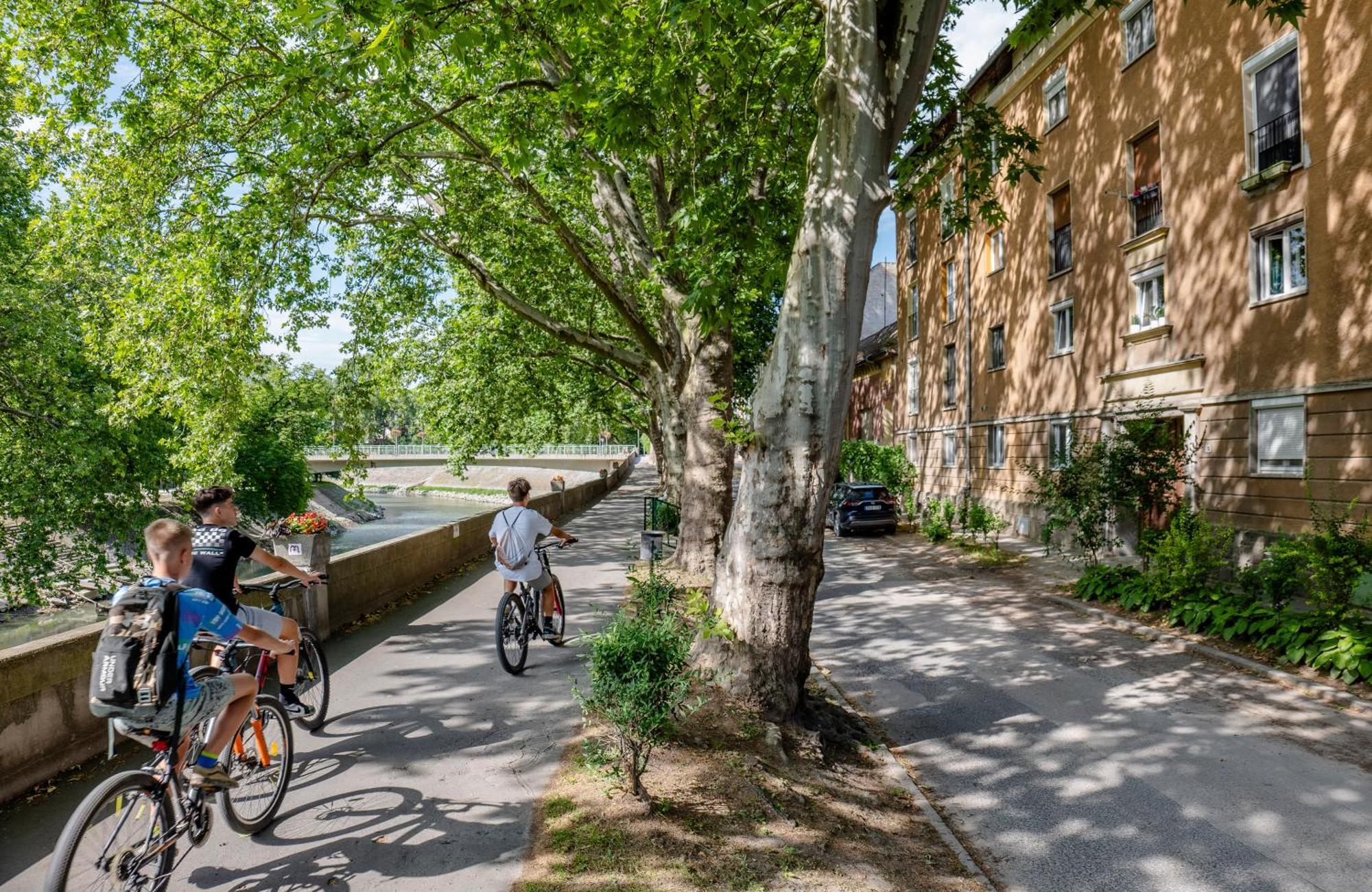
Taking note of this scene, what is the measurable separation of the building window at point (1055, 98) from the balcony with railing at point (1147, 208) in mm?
4236

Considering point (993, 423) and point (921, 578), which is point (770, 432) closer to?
point (921, 578)

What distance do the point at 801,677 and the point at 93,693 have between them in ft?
14.3

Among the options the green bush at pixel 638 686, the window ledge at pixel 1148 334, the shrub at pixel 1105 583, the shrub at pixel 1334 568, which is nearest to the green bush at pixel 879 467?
the window ledge at pixel 1148 334

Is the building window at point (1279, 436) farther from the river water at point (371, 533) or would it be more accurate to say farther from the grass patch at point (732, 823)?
the river water at point (371, 533)

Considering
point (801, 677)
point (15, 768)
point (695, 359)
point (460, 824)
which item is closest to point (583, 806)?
point (460, 824)

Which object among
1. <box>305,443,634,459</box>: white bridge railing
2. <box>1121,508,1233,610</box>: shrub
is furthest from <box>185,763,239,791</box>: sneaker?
<box>305,443,634,459</box>: white bridge railing

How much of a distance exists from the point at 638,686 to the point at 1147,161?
17729 millimetres

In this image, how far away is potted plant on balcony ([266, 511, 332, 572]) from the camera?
29.7ft

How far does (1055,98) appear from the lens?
2078 cm

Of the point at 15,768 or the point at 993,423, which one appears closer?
the point at 15,768

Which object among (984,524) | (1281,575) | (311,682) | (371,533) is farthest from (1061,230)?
(371,533)

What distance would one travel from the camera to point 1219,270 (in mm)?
14500

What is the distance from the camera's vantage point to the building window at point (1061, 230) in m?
20.0

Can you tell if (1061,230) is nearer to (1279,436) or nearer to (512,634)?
(1279,436)
